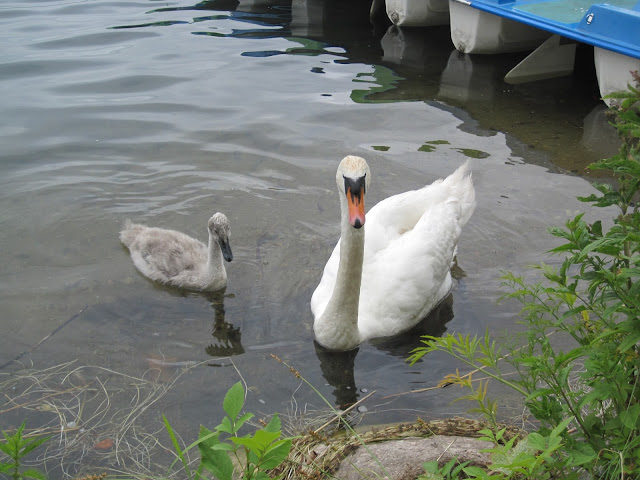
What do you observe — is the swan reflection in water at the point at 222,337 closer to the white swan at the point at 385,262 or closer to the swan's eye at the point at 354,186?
the white swan at the point at 385,262

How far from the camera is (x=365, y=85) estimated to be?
1009 cm

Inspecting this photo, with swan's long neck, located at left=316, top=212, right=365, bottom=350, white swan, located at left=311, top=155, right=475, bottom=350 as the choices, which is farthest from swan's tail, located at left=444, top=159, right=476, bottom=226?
swan's long neck, located at left=316, top=212, right=365, bottom=350

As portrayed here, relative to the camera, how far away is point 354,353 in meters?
4.88

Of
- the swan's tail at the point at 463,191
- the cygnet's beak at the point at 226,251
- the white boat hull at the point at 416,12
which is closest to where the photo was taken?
the cygnet's beak at the point at 226,251

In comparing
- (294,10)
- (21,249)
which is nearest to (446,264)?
(21,249)

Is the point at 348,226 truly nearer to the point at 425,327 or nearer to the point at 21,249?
the point at 425,327

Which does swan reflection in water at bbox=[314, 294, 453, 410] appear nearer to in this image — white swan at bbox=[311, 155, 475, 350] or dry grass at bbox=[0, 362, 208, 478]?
white swan at bbox=[311, 155, 475, 350]

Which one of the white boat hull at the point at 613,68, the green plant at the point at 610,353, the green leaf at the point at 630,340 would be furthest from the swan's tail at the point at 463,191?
the green leaf at the point at 630,340

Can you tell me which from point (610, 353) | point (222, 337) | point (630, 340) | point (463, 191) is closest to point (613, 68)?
point (463, 191)

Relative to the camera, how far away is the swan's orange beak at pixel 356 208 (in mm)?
4188

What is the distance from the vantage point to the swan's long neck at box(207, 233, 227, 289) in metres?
5.59

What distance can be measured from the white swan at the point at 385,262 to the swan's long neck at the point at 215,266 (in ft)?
2.77

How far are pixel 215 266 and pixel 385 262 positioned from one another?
142 cm

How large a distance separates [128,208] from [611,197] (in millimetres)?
5360
